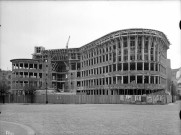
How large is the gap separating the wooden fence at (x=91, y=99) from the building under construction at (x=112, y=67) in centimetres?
452

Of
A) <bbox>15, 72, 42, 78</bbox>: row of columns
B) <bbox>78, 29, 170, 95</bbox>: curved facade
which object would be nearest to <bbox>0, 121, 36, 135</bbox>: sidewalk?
<bbox>78, 29, 170, 95</bbox>: curved facade

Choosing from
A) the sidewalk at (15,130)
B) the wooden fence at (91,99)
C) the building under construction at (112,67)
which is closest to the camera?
the sidewalk at (15,130)

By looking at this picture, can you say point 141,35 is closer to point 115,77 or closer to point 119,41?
point 119,41

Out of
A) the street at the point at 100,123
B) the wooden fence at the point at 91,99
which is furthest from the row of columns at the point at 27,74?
the street at the point at 100,123

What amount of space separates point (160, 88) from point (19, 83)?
4539 centimetres

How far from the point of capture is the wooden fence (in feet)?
172

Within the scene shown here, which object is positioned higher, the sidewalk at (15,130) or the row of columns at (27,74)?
the row of columns at (27,74)

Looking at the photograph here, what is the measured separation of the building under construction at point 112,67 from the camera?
64875 mm

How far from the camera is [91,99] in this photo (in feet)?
184

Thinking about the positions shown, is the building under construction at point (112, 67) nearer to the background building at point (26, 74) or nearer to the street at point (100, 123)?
the background building at point (26, 74)

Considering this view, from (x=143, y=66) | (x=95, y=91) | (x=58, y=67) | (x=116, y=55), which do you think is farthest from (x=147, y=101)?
(x=58, y=67)

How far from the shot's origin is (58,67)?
9681 cm

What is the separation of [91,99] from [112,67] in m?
16.5

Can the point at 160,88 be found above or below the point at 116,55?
below
